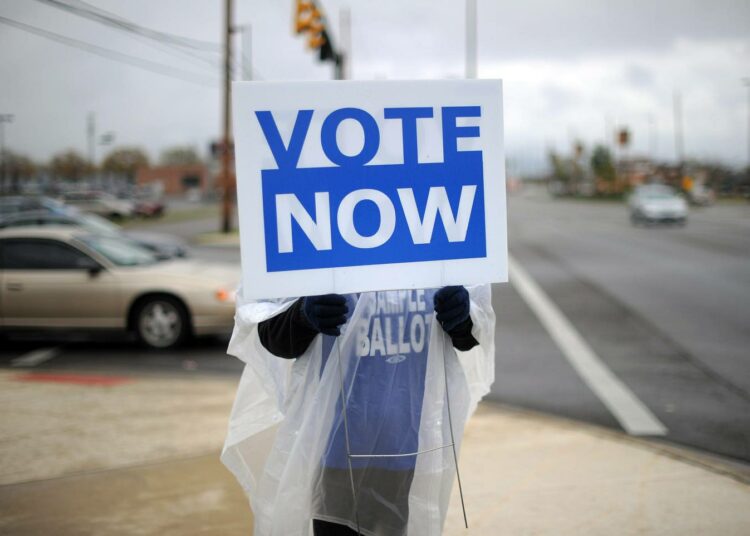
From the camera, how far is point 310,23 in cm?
1423

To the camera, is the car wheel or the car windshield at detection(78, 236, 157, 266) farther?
the car windshield at detection(78, 236, 157, 266)

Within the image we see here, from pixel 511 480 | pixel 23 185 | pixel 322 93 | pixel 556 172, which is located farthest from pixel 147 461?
pixel 556 172

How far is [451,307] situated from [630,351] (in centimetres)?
637

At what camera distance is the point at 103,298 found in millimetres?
8492

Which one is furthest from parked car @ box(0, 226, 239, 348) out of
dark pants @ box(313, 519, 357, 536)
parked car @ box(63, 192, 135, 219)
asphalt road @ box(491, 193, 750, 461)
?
parked car @ box(63, 192, 135, 219)

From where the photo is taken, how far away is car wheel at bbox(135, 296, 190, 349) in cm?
852

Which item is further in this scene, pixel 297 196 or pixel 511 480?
pixel 511 480

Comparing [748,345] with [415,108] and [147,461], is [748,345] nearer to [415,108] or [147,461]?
[147,461]

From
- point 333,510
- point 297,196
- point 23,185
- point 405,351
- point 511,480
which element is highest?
point 23,185

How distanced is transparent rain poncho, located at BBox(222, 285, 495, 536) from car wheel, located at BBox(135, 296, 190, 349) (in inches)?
242

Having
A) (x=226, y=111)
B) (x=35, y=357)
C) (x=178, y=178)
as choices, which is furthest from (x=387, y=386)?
(x=178, y=178)

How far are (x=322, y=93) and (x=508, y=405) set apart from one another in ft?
14.2

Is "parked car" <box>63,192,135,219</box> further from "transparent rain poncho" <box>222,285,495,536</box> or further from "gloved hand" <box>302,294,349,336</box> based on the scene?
"gloved hand" <box>302,294,349,336</box>

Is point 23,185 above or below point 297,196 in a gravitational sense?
above
